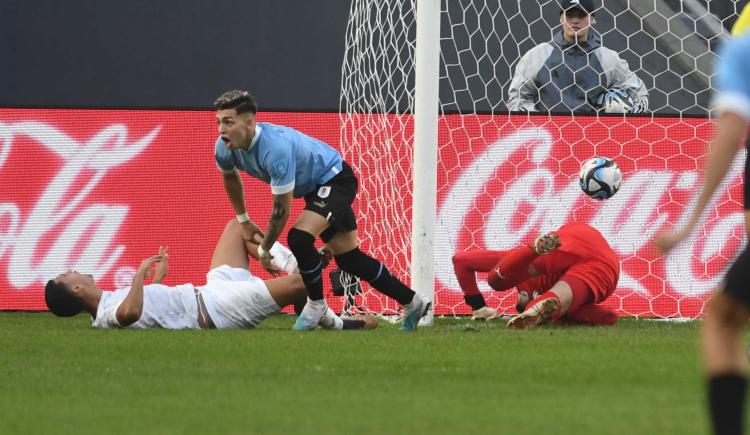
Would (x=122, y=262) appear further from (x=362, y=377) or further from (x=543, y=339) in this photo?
(x=362, y=377)

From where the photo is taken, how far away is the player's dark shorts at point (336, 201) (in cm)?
902

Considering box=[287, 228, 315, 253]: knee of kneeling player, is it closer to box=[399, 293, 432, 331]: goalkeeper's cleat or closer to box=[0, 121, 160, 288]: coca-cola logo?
box=[399, 293, 432, 331]: goalkeeper's cleat

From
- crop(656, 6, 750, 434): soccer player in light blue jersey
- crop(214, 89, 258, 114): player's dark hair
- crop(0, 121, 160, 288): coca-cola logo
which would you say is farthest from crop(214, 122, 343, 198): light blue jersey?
crop(656, 6, 750, 434): soccer player in light blue jersey

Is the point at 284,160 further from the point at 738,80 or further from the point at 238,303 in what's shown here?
the point at 738,80

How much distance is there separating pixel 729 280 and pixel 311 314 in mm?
5090

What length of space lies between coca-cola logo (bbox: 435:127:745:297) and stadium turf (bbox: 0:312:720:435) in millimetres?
1472

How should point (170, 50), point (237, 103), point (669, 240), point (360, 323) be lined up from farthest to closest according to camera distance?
point (170, 50), point (360, 323), point (237, 103), point (669, 240)

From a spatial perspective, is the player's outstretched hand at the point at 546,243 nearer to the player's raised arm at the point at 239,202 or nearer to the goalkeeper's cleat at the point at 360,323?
the goalkeeper's cleat at the point at 360,323

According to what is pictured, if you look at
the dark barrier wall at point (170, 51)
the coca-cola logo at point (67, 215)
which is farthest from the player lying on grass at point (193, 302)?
the dark barrier wall at point (170, 51)

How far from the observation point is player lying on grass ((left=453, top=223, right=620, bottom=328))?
923 cm

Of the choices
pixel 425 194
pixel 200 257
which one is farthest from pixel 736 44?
pixel 200 257

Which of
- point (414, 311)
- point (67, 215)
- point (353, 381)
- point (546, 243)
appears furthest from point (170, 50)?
point (353, 381)

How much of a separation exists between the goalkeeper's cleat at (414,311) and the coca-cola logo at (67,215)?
277 cm

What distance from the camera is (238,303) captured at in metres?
9.37
